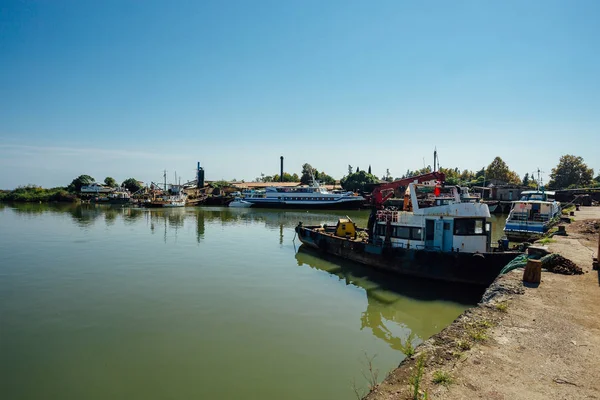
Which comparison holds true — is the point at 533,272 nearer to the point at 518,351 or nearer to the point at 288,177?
the point at 518,351

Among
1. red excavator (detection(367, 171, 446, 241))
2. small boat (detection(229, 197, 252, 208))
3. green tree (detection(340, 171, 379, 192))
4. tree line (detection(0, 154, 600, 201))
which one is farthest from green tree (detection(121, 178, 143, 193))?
red excavator (detection(367, 171, 446, 241))

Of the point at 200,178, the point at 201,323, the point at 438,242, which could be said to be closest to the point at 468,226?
the point at 438,242

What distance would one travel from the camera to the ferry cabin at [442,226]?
566 inches

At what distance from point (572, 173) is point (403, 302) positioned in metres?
71.1

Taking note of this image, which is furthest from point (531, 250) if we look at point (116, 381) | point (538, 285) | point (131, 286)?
point (131, 286)

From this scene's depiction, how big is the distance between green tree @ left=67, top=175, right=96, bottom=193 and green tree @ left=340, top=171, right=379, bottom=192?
69.6 m

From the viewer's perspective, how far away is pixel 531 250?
1203cm

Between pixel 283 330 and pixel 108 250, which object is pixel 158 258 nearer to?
pixel 108 250

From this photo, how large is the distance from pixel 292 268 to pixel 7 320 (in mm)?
11712

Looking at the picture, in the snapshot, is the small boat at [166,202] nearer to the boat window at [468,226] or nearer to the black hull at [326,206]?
the black hull at [326,206]

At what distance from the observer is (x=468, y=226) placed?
47.6 ft

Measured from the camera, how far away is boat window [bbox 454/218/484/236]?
1448 centimetres

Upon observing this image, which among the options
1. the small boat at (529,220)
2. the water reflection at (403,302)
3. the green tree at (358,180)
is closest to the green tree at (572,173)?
the green tree at (358,180)

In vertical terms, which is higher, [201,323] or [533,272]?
[533,272]
